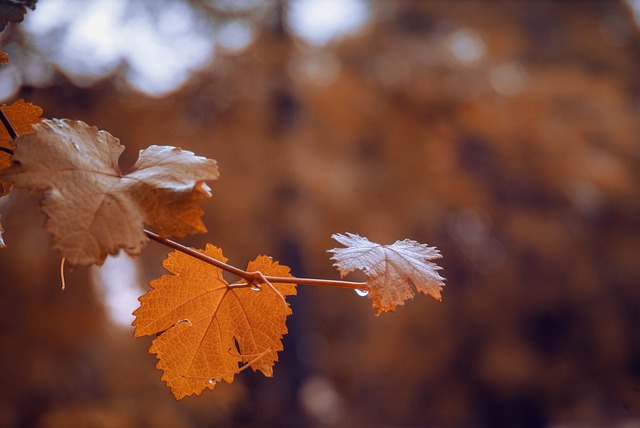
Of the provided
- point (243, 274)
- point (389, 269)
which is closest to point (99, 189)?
point (243, 274)

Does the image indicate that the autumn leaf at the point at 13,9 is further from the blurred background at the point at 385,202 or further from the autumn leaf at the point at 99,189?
the blurred background at the point at 385,202

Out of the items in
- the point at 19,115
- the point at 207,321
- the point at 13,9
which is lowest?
the point at 207,321

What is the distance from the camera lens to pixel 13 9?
0.41 m

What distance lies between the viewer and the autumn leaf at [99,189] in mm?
352

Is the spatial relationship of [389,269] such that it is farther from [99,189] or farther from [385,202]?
[385,202]

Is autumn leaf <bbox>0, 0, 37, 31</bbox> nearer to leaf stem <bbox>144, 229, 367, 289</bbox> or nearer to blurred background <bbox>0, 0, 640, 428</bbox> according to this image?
leaf stem <bbox>144, 229, 367, 289</bbox>

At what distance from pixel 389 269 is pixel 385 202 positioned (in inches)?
181

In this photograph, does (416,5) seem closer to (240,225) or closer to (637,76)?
(637,76)

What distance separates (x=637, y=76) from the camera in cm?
504

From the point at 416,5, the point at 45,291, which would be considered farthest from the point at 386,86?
the point at 45,291

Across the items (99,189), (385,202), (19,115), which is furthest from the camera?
(385,202)

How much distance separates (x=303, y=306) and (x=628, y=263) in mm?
3468

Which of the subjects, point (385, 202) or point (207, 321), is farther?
point (385, 202)

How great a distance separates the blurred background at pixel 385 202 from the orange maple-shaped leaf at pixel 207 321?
207 cm
